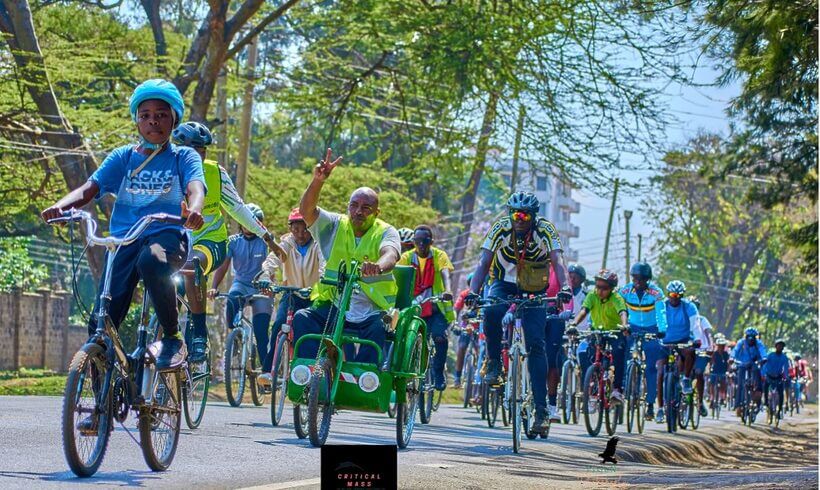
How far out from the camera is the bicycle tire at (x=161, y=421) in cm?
775

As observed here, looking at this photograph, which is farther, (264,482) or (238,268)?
(238,268)

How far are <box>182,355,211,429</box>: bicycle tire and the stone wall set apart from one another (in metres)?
21.2

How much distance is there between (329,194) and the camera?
113 ft

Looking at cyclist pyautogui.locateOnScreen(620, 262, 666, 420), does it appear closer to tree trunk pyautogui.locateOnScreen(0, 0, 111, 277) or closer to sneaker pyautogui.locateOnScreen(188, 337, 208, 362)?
sneaker pyautogui.locateOnScreen(188, 337, 208, 362)

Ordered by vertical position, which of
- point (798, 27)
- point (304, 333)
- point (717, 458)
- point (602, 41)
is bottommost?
point (717, 458)

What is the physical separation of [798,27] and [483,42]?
9.75m

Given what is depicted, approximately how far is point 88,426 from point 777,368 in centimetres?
2708

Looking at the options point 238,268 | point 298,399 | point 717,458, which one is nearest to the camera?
point 298,399

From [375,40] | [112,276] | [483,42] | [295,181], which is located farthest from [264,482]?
[295,181]

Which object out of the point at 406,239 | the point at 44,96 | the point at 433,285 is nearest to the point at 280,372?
the point at 406,239

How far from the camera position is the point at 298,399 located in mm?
10156

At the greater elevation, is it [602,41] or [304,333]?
[602,41]

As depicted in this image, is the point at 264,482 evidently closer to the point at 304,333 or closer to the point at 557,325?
the point at 304,333

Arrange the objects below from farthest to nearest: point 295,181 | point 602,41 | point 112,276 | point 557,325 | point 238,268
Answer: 1. point 295,181
2. point 602,41
3. point 557,325
4. point 238,268
5. point 112,276
